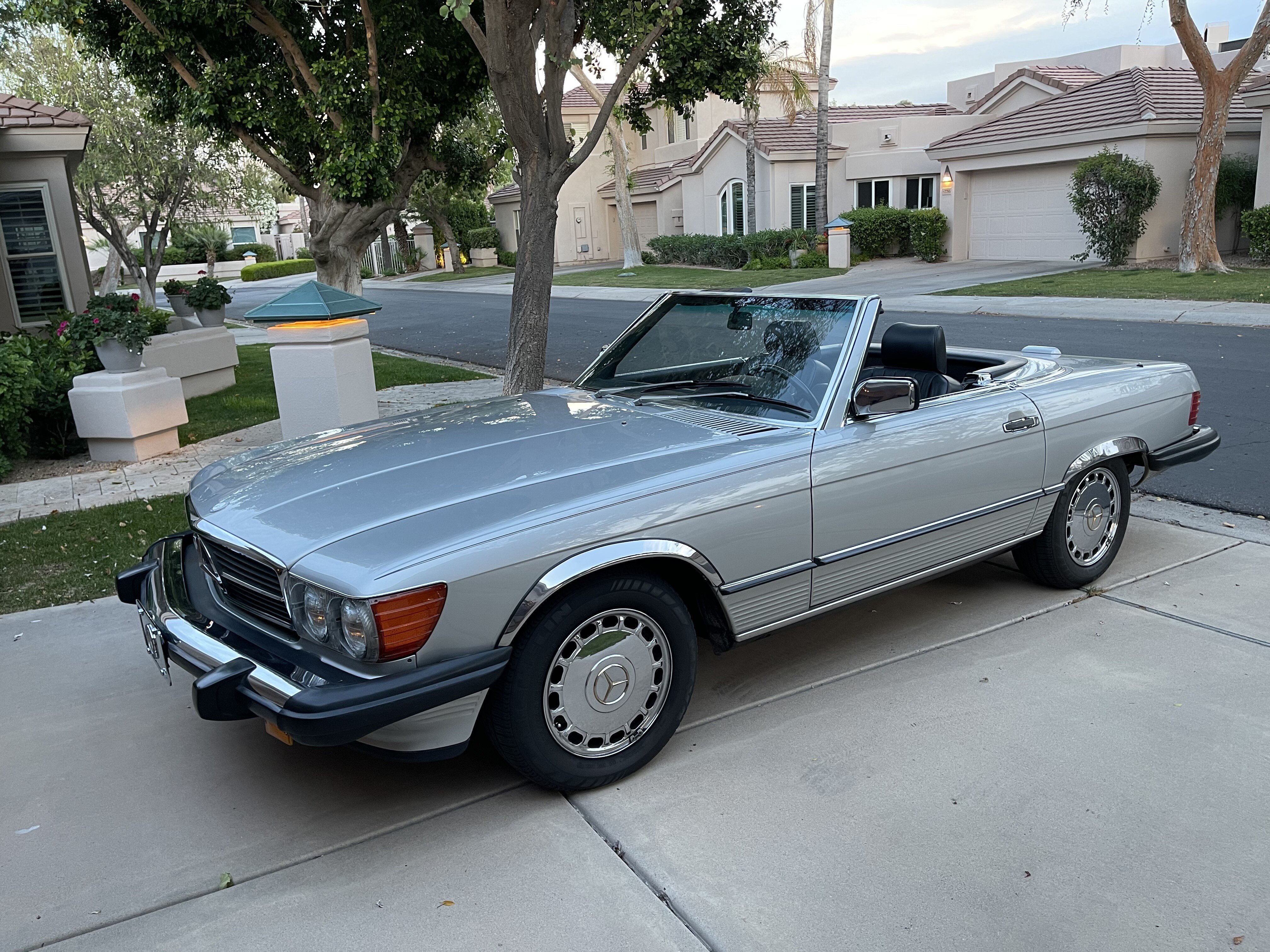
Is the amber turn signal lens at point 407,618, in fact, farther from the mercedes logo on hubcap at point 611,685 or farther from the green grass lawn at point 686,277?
the green grass lawn at point 686,277

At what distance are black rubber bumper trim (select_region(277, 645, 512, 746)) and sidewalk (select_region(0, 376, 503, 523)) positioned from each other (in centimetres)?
350

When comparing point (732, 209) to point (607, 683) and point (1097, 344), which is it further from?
point (607, 683)

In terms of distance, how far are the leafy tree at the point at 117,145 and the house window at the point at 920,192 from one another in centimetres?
1924

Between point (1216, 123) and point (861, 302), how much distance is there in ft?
62.3

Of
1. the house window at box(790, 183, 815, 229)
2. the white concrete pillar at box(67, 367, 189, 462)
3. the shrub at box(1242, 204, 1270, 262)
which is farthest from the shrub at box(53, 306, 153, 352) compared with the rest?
the house window at box(790, 183, 815, 229)

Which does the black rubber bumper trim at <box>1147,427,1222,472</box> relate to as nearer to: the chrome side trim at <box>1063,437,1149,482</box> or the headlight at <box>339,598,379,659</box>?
the chrome side trim at <box>1063,437,1149,482</box>

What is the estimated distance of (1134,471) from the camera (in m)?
5.32

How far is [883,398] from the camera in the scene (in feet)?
12.9

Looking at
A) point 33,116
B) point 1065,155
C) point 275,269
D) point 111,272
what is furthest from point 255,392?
point 275,269

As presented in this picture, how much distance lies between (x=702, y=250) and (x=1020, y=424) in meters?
30.6

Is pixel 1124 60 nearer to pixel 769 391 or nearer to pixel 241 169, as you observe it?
pixel 241 169

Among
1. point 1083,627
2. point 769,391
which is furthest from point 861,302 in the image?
point 1083,627

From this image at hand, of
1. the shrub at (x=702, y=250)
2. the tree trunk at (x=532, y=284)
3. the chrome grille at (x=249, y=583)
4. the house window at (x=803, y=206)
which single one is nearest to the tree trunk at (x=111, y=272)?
the shrub at (x=702, y=250)

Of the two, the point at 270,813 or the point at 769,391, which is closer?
the point at 270,813
